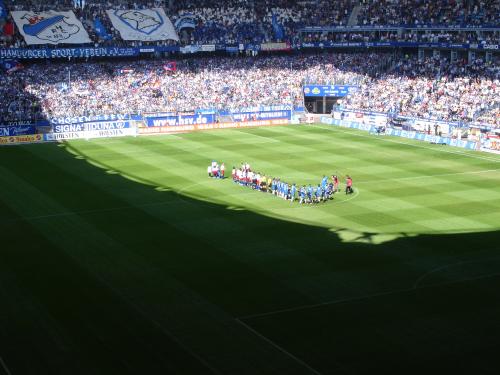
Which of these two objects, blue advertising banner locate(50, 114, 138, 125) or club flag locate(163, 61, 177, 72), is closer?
blue advertising banner locate(50, 114, 138, 125)

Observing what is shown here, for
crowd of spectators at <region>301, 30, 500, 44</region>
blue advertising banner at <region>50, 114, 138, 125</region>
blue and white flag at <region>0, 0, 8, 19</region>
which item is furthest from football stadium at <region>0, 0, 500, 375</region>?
blue and white flag at <region>0, 0, 8, 19</region>

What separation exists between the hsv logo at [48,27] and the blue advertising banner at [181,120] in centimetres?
1576

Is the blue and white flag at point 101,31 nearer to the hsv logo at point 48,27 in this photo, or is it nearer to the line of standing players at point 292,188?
the hsv logo at point 48,27

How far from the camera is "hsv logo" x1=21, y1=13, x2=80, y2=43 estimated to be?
76.6 meters

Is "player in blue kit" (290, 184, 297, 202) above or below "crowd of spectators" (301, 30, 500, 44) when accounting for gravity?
below

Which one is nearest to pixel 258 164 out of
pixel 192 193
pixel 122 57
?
pixel 192 193

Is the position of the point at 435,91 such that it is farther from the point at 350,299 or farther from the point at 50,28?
the point at 350,299

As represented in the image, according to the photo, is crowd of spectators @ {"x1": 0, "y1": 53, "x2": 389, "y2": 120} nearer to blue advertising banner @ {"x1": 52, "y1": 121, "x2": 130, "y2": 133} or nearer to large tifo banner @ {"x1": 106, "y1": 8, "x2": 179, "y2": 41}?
large tifo banner @ {"x1": 106, "y1": 8, "x2": 179, "y2": 41}

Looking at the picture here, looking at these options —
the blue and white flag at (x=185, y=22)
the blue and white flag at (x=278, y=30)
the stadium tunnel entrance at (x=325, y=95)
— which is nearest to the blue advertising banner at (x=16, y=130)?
the blue and white flag at (x=185, y=22)

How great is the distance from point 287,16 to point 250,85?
13758 mm

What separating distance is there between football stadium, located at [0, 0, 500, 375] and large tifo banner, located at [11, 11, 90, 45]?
0.29m

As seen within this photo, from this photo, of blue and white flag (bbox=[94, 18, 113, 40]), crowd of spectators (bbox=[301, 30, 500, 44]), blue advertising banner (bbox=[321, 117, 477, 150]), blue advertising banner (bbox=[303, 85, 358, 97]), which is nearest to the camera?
blue advertising banner (bbox=[321, 117, 477, 150])

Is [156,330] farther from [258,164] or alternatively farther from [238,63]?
[238,63]

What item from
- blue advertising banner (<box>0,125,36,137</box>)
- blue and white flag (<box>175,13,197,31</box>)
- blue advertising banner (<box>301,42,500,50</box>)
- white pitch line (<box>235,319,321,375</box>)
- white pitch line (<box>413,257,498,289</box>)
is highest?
blue and white flag (<box>175,13,197,31</box>)
